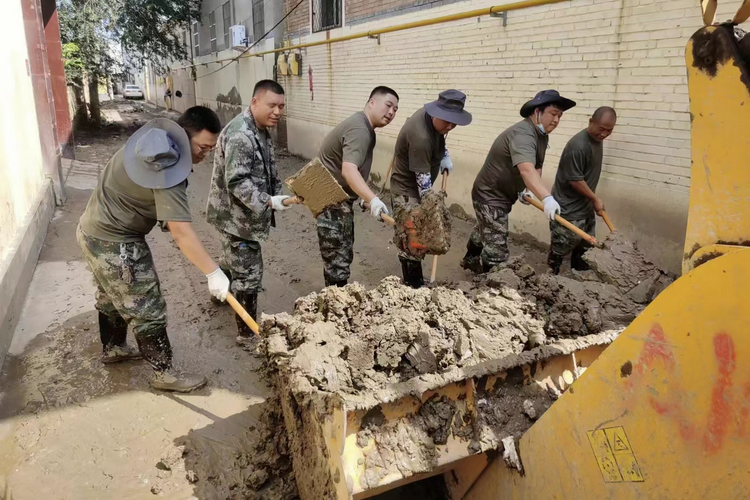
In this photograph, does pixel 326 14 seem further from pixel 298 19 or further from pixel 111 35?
pixel 111 35

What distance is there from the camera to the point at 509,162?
14.4ft

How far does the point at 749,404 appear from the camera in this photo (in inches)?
40.8

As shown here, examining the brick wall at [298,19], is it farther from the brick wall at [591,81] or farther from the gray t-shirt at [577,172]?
the gray t-shirt at [577,172]

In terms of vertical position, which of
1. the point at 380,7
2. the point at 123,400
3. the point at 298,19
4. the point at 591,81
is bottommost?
the point at 123,400

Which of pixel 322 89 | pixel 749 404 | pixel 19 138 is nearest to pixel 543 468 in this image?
pixel 749 404

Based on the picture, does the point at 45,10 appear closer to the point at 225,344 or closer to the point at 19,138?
the point at 19,138

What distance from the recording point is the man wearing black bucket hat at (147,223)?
2.62 m

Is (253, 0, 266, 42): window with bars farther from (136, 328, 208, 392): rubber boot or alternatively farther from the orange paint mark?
the orange paint mark

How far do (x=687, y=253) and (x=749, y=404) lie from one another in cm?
37

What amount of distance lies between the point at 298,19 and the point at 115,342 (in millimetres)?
10505

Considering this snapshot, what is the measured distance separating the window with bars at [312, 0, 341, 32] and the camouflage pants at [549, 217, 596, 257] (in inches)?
295

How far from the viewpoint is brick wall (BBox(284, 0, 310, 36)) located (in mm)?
11398

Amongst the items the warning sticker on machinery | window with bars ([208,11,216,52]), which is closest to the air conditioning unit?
window with bars ([208,11,216,52])

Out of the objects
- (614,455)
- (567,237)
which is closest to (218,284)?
(614,455)
